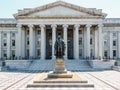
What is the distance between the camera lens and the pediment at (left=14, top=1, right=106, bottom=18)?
68.1 m

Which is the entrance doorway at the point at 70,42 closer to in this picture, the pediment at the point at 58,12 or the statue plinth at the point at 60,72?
the pediment at the point at 58,12

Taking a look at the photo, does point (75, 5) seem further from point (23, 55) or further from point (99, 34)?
point (23, 55)

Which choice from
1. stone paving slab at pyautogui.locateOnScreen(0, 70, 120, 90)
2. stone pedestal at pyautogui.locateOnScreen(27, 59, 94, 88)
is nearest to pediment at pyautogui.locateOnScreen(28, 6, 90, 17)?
stone paving slab at pyautogui.locateOnScreen(0, 70, 120, 90)

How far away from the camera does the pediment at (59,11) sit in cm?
6812

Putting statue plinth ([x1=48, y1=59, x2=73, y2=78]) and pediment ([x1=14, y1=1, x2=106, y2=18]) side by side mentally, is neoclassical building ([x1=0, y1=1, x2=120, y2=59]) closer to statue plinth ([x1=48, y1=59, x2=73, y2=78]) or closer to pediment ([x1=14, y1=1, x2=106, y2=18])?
pediment ([x1=14, y1=1, x2=106, y2=18])

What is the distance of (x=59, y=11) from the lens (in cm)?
6944

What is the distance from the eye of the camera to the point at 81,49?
76.5 m

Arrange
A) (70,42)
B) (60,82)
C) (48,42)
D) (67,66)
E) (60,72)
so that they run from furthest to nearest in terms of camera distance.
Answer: (70,42) < (48,42) < (67,66) < (60,72) < (60,82)

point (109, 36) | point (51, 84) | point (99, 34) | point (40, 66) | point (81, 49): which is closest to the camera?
point (51, 84)

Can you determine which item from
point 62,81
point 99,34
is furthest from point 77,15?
point 62,81

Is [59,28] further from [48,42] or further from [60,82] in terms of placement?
[60,82]

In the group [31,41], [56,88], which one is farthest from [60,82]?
[31,41]

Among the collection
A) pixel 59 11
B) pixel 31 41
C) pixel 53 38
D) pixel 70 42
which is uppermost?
pixel 59 11

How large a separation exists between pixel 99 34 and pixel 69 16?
9.30 metres
